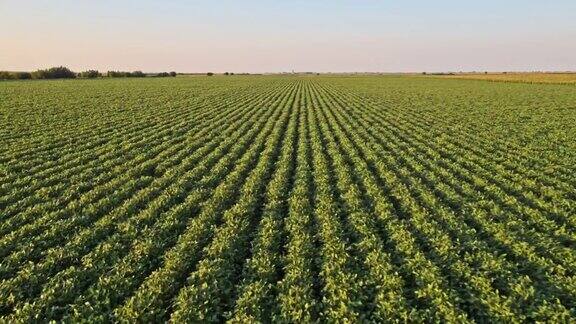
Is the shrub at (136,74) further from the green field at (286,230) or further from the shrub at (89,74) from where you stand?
the green field at (286,230)

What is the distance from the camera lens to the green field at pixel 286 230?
24.4 feet

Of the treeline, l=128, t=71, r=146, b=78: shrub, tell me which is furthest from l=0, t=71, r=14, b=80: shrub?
l=128, t=71, r=146, b=78: shrub

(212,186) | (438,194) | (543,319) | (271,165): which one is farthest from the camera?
(271,165)

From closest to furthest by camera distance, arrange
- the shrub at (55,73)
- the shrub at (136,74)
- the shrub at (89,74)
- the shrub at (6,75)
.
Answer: the shrub at (6,75), the shrub at (55,73), the shrub at (89,74), the shrub at (136,74)

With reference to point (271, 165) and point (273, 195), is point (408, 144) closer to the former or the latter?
point (271, 165)

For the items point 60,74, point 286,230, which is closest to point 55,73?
point 60,74

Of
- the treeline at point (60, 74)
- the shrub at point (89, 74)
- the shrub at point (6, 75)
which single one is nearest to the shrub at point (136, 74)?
the treeline at point (60, 74)

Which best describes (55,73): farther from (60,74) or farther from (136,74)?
(136,74)

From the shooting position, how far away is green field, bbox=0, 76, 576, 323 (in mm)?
7438

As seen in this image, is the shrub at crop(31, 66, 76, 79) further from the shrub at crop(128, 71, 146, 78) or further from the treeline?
the shrub at crop(128, 71, 146, 78)

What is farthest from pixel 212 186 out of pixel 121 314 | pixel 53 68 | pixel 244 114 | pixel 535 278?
pixel 53 68

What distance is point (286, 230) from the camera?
422 inches

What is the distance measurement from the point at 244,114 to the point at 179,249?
86.6 feet

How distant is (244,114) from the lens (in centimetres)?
3506
